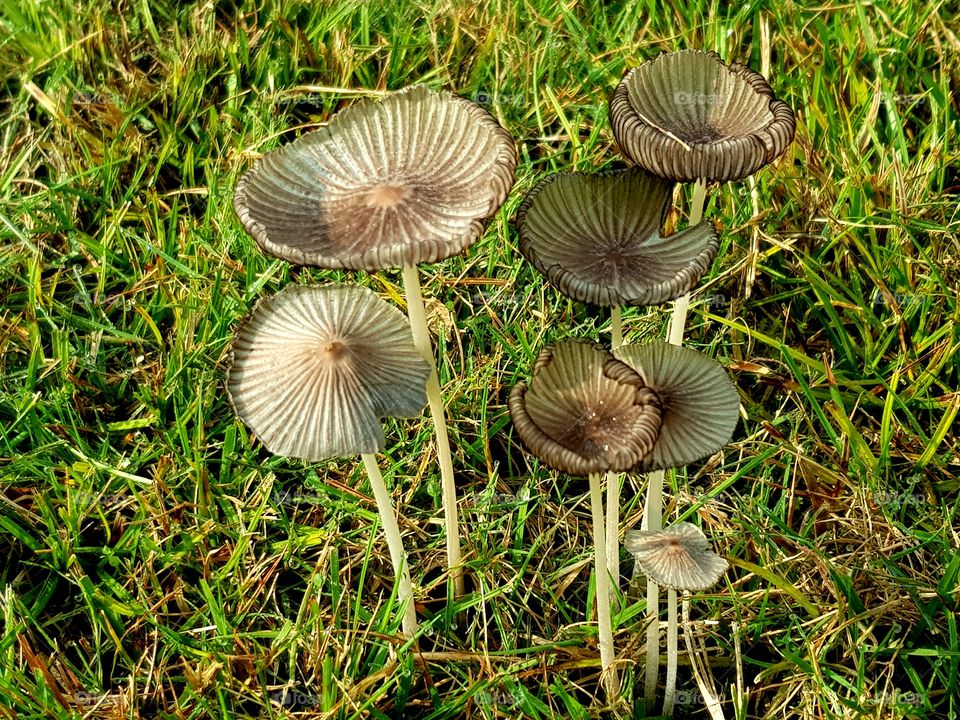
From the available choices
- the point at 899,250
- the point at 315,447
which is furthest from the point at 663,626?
the point at 899,250

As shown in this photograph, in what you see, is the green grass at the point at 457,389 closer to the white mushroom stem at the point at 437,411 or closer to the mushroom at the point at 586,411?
the white mushroom stem at the point at 437,411

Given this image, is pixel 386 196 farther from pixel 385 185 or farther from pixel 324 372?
pixel 324 372

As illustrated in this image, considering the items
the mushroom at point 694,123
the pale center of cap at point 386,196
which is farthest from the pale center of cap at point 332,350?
the mushroom at point 694,123

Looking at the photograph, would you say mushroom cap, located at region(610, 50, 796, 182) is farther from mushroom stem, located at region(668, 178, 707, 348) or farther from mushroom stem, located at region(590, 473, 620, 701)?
mushroom stem, located at region(590, 473, 620, 701)

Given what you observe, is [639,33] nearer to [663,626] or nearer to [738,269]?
[738,269]

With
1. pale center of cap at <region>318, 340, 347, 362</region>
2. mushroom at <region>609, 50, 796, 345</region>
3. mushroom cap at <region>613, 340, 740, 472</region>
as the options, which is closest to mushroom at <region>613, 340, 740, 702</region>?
mushroom cap at <region>613, 340, 740, 472</region>

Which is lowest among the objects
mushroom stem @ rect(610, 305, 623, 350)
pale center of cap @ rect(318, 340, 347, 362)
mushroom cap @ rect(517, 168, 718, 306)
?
mushroom stem @ rect(610, 305, 623, 350)

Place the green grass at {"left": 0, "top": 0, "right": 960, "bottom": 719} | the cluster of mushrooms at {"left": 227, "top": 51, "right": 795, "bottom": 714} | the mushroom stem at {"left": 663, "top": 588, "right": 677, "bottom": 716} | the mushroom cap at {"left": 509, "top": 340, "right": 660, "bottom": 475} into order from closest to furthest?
the mushroom cap at {"left": 509, "top": 340, "right": 660, "bottom": 475}, the cluster of mushrooms at {"left": 227, "top": 51, "right": 795, "bottom": 714}, the mushroom stem at {"left": 663, "top": 588, "right": 677, "bottom": 716}, the green grass at {"left": 0, "top": 0, "right": 960, "bottom": 719}
